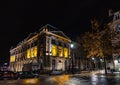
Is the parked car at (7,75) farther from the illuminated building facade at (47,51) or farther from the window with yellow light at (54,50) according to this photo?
the window with yellow light at (54,50)

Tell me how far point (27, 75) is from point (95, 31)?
56.2ft

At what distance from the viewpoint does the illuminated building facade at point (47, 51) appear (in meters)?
53.9

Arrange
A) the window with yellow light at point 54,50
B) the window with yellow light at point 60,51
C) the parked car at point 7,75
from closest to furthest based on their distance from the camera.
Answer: the parked car at point 7,75, the window with yellow light at point 54,50, the window with yellow light at point 60,51

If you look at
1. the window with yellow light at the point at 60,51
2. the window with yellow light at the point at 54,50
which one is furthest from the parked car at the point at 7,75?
the window with yellow light at the point at 60,51

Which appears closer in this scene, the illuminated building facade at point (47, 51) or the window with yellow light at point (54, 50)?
the illuminated building facade at point (47, 51)

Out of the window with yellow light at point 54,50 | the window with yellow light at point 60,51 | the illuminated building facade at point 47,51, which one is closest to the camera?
the illuminated building facade at point 47,51

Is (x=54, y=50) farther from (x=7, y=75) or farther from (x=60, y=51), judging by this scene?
(x=7, y=75)

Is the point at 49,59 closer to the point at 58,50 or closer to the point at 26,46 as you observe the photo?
the point at 58,50

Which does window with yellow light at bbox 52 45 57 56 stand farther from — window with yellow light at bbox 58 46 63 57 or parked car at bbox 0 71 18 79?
parked car at bbox 0 71 18 79

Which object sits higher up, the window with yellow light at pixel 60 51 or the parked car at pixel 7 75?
the window with yellow light at pixel 60 51

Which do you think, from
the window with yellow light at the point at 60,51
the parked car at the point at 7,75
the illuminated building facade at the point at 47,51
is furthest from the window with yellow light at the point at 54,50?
the parked car at the point at 7,75

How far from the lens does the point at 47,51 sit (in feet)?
176

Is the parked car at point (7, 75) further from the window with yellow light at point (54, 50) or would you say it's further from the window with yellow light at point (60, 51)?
the window with yellow light at point (60, 51)

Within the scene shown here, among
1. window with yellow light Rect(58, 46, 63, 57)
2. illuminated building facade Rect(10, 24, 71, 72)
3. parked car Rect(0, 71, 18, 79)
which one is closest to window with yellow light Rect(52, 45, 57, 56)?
illuminated building facade Rect(10, 24, 71, 72)
